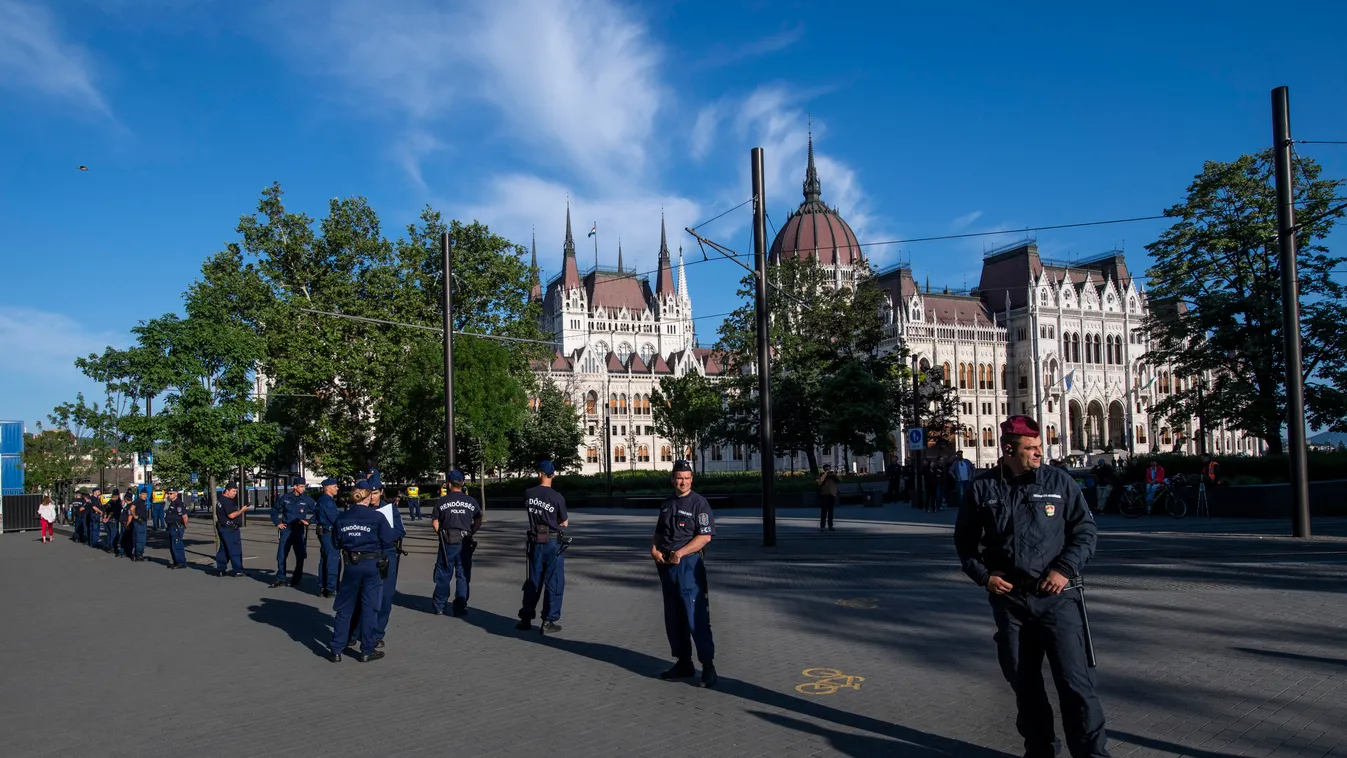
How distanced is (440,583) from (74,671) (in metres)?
3.77

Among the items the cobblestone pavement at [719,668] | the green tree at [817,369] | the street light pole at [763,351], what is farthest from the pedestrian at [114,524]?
the green tree at [817,369]

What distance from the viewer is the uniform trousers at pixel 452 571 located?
36.3ft

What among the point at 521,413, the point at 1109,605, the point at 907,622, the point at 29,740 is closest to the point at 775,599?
the point at 907,622

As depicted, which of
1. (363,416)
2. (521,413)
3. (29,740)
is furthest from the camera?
(363,416)

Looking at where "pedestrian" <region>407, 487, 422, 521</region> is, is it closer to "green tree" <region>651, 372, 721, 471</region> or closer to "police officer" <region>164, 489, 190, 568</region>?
"police officer" <region>164, 489, 190, 568</region>

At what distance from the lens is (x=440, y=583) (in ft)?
36.8

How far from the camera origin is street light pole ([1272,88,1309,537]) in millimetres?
16109

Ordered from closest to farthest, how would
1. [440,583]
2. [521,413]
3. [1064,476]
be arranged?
[1064,476] → [440,583] → [521,413]

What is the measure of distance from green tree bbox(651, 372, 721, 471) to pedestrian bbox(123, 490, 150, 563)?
32725 mm

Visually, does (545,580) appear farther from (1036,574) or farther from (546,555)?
(1036,574)

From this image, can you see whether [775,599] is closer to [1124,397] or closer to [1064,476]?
[1064,476]

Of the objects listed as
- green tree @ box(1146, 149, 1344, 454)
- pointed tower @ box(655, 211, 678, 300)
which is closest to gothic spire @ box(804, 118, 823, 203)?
pointed tower @ box(655, 211, 678, 300)

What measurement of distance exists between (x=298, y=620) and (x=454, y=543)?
89.6 inches

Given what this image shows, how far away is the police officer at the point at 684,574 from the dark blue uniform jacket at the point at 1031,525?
2683 millimetres
